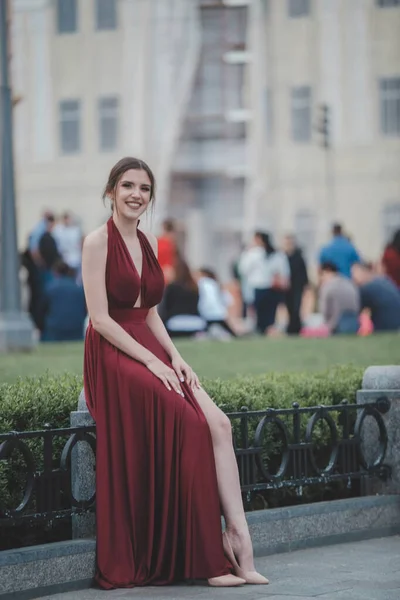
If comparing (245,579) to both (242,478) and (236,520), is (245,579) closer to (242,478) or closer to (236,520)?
(236,520)

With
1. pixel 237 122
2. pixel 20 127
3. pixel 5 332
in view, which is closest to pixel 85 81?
pixel 20 127

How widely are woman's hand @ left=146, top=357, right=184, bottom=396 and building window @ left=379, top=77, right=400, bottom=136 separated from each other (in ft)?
120

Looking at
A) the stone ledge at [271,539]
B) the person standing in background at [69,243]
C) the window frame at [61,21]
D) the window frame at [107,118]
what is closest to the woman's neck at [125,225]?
the stone ledge at [271,539]

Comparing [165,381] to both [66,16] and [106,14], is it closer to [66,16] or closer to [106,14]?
[106,14]

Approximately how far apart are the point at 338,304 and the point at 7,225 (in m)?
5.26

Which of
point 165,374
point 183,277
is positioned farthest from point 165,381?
point 183,277

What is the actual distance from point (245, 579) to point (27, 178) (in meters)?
40.4

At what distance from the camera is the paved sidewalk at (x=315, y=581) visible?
6.14m

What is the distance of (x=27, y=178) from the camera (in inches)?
1816

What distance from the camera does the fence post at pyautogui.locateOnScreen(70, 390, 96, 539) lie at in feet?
21.4

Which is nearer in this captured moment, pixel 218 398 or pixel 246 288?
pixel 218 398

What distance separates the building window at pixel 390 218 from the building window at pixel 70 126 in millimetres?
10146

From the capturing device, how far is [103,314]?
21.9ft

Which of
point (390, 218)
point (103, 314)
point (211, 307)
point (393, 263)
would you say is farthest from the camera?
point (390, 218)
